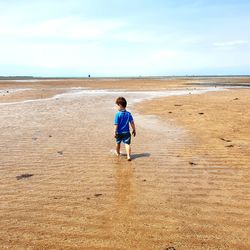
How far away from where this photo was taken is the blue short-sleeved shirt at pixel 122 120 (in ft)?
28.7

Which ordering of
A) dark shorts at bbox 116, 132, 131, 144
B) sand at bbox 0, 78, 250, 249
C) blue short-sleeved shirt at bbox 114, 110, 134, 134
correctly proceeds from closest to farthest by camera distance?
sand at bbox 0, 78, 250, 249
dark shorts at bbox 116, 132, 131, 144
blue short-sleeved shirt at bbox 114, 110, 134, 134

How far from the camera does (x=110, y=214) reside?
4988 mm

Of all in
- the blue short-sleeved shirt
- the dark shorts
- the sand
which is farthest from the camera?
the blue short-sleeved shirt

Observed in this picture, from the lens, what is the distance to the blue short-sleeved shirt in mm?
8758

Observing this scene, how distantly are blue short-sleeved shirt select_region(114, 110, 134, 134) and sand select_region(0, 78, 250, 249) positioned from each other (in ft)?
2.08

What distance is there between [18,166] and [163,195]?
3288mm

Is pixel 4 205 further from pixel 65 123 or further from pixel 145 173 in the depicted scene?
pixel 65 123

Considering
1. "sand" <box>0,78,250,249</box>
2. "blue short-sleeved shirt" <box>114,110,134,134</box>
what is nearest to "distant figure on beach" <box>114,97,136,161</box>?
"blue short-sleeved shirt" <box>114,110,134,134</box>

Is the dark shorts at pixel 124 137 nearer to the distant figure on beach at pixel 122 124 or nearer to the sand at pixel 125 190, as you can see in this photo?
the distant figure on beach at pixel 122 124

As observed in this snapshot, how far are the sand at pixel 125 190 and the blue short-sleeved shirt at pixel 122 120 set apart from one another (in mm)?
633

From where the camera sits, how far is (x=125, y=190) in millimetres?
6027

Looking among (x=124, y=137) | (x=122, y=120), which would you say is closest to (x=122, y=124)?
(x=122, y=120)

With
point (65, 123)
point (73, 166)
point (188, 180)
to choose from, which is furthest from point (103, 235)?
point (65, 123)

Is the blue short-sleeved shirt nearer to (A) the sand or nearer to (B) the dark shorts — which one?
(B) the dark shorts
